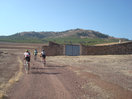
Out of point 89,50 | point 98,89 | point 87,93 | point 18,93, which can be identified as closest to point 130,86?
point 98,89

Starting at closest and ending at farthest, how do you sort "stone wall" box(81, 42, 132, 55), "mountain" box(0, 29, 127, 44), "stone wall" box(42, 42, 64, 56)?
1. "stone wall" box(81, 42, 132, 55)
2. "stone wall" box(42, 42, 64, 56)
3. "mountain" box(0, 29, 127, 44)

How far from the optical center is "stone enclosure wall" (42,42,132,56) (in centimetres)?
3170

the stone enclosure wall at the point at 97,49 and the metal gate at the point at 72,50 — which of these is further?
the metal gate at the point at 72,50

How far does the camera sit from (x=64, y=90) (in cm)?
816

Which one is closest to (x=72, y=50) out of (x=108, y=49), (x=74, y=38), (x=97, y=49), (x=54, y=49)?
(x=54, y=49)

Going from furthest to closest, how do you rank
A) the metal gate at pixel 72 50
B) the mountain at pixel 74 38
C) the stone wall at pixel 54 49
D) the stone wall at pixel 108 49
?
the mountain at pixel 74 38, the metal gate at pixel 72 50, the stone wall at pixel 54 49, the stone wall at pixel 108 49

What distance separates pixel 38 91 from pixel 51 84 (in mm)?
1512

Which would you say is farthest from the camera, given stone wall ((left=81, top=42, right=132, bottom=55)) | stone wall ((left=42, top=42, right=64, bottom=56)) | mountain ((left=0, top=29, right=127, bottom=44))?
mountain ((left=0, top=29, right=127, bottom=44))

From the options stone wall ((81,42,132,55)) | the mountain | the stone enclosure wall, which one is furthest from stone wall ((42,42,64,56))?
the mountain

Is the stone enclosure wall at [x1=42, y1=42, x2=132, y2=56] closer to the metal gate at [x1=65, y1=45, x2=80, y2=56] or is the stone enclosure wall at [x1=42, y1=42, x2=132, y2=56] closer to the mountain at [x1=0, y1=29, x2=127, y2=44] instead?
the metal gate at [x1=65, y1=45, x2=80, y2=56]

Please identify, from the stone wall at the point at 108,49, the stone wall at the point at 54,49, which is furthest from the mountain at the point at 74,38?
the stone wall at the point at 54,49

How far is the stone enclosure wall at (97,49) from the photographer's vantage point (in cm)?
3170

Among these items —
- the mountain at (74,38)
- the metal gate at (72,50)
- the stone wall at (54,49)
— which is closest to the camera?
the stone wall at (54,49)

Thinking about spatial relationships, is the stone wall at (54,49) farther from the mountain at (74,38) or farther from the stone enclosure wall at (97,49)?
the mountain at (74,38)
